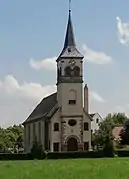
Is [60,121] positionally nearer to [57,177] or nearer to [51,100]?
[51,100]

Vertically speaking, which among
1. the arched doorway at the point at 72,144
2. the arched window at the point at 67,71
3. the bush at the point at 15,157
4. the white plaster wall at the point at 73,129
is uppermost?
the arched window at the point at 67,71

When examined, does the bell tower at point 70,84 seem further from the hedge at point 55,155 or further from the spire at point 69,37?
the hedge at point 55,155

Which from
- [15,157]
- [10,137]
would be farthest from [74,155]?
[10,137]

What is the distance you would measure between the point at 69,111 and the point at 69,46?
42.4 ft

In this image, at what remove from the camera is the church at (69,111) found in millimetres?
94875

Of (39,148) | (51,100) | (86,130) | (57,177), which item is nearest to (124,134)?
(86,130)

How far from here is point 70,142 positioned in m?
95.1

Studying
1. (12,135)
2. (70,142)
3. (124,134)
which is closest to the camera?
(70,142)

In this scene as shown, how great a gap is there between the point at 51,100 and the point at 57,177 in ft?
267

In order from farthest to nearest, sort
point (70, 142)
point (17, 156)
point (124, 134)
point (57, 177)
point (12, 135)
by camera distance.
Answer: point (12, 135) < point (124, 134) < point (70, 142) < point (17, 156) < point (57, 177)

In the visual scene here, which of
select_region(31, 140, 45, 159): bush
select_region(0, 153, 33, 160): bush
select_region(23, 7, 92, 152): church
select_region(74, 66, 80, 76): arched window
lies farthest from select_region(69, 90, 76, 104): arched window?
select_region(0, 153, 33, 160): bush

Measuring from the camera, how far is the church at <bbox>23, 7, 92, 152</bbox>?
94.9 m

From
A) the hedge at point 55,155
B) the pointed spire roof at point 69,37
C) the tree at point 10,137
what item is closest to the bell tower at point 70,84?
the pointed spire roof at point 69,37

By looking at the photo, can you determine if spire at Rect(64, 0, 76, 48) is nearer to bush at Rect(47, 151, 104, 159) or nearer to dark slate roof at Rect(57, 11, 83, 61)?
dark slate roof at Rect(57, 11, 83, 61)
